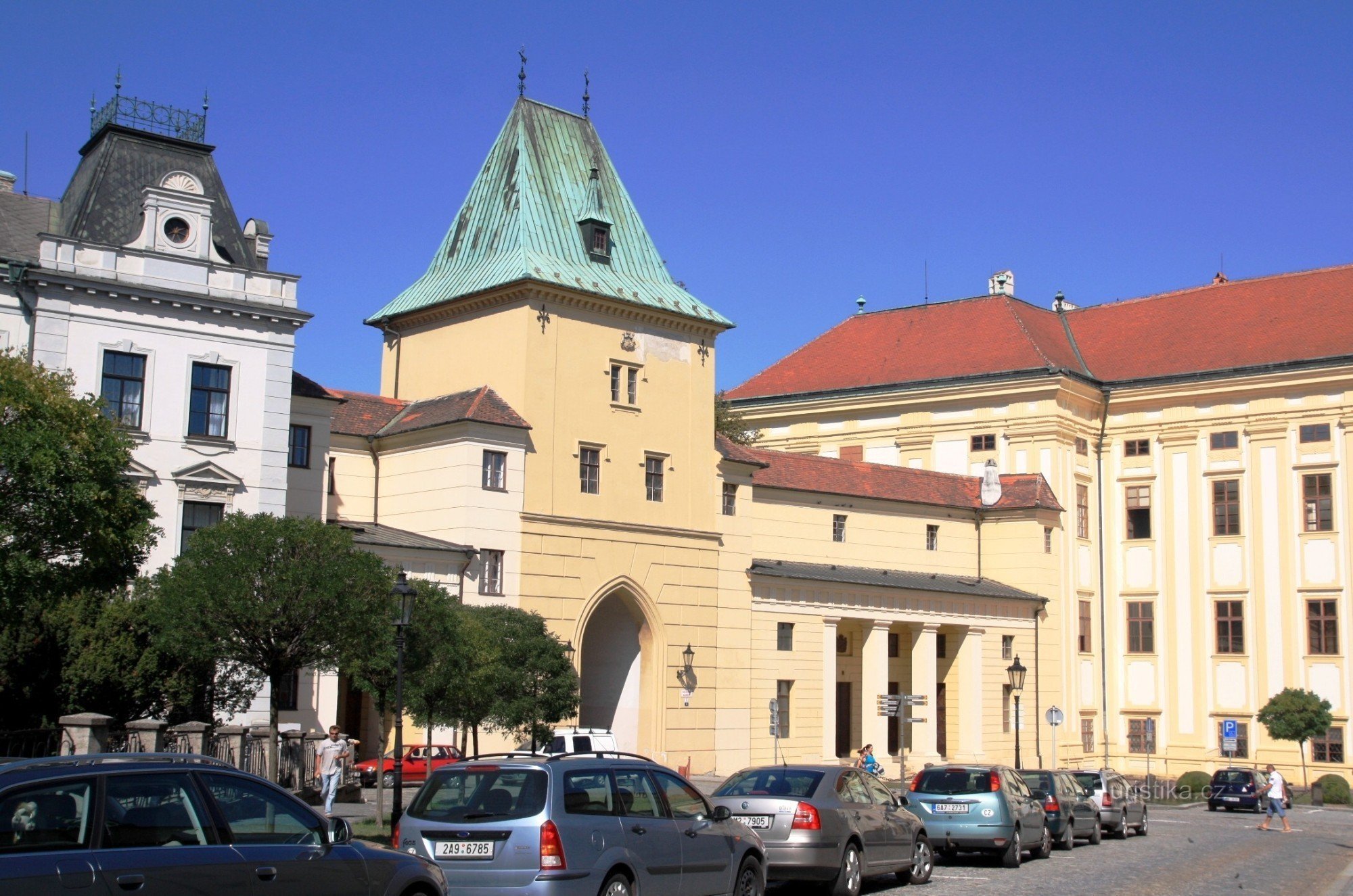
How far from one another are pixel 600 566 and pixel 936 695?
16.0 m

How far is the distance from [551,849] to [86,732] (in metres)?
11.6

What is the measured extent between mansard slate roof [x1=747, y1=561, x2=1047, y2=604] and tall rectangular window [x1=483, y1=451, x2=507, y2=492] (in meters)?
9.70

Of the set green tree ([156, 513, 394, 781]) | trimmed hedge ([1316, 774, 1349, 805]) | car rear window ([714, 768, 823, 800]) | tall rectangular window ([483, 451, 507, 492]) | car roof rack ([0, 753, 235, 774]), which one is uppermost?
tall rectangular window ([483, 451, 507, 492])

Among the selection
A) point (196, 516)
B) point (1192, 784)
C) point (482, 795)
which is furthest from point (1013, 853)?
point (1192, 784)

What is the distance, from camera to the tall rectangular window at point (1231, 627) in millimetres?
58906

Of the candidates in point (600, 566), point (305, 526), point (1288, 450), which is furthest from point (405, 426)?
point (1288, 450)

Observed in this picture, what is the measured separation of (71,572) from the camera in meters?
26.0

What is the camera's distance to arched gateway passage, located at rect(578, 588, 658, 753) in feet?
146

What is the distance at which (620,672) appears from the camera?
45.2 metres

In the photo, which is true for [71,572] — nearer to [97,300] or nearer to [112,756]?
[97,300]

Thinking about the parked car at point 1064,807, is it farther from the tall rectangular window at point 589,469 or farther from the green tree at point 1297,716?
the green tree at point 1297,716

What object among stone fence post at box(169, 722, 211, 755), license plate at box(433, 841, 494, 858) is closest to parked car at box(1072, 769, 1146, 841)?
stone fence post at box(169, 722, 211, 755)

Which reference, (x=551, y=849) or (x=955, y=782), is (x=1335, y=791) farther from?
(x=551, y=849)

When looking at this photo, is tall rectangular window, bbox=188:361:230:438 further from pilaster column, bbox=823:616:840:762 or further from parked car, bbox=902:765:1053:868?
pilaster column, bbox=823:616:840:762
